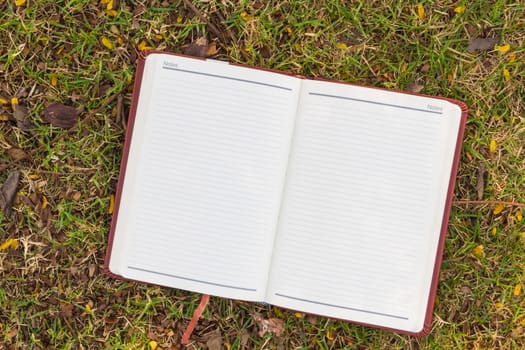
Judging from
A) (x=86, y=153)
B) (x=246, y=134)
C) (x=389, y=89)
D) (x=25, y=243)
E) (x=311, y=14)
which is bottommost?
(x=25, y=243)

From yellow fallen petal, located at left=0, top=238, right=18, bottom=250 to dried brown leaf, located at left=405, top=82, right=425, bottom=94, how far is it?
138cm

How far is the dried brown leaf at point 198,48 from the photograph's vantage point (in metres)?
1.80

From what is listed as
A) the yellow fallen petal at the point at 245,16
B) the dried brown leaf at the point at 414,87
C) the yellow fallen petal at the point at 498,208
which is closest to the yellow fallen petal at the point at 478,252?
the yellow fallen petal at the point at 498,208

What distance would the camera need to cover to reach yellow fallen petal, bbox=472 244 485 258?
5.91 ft

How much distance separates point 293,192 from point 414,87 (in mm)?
541

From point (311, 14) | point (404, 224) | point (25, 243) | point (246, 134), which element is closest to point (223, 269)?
point (246, 134)

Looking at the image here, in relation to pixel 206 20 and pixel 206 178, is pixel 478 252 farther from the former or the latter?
pixel 206 20

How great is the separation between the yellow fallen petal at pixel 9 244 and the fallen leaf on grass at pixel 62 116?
41cm

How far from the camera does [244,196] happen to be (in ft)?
5.38

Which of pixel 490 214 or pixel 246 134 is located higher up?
pixel 246 134

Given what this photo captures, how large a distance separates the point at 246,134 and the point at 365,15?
58 centimetres

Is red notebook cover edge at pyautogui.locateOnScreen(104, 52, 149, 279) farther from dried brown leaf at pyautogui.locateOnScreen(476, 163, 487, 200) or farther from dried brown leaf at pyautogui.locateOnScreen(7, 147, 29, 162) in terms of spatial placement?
dried brown leaf at pyautogui.locateOnScreen(476, 163, 487, 200)

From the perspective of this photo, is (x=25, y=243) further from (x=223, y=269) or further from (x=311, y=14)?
(x=311, y=14)

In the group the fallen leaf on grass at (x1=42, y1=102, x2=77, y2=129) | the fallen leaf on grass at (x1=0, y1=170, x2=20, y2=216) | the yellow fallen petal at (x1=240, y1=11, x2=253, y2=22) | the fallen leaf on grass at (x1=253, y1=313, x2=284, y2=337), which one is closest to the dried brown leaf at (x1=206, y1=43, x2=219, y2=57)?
the yellow fallen petal at (x1=240, y1=11, x2=253, y2=22)
